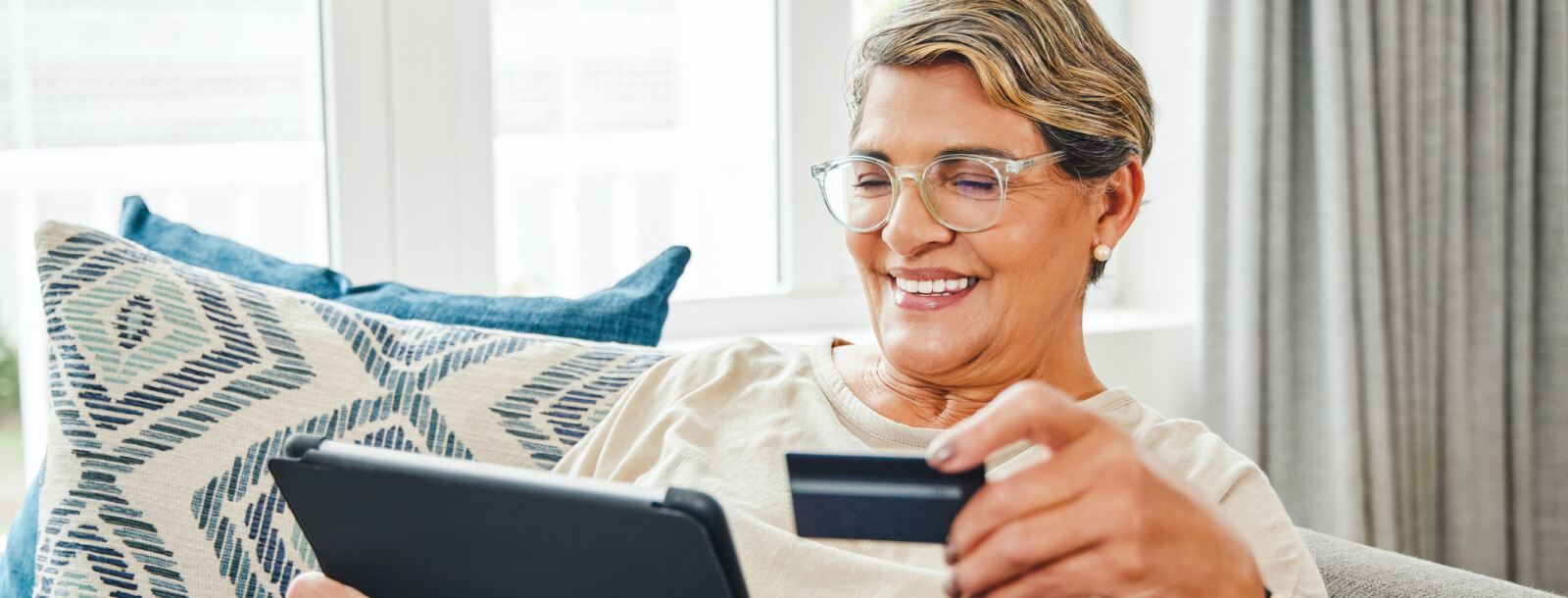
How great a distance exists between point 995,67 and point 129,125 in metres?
1.65

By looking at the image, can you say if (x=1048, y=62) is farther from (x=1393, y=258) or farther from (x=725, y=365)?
(x=1393, y=258)

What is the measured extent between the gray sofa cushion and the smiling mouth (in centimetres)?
43

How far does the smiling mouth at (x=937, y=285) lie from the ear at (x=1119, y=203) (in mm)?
164

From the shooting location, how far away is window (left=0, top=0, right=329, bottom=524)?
203 cm

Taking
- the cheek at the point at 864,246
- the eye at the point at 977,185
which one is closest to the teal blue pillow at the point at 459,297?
the cheek at the point at 864,246

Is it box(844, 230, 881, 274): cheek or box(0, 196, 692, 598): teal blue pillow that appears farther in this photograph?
box(0, 196, 692, 598): teal blue pillow

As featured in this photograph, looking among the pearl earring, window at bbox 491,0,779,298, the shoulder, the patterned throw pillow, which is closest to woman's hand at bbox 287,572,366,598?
the patterned throw pillow

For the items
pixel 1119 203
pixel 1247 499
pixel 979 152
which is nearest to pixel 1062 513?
pixel 1247 499

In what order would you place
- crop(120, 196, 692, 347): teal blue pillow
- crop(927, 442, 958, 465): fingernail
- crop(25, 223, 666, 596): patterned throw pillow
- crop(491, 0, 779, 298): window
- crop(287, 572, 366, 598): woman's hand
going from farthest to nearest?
crop(491, 0, 779, 298): window → crop(120, 196, 692, 347): teal blue pillow → crop(25, 223, 666, 596): patterned throw pillow → crop(287, 572, 366, 598): woman's hand → crop(927, 442, 958, 465): fingernail

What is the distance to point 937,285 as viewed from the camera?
1.22m

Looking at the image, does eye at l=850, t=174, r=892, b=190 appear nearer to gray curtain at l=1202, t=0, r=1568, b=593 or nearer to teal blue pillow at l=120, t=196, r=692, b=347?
teal blue pillow at l=120, t=196, r=692, b=347

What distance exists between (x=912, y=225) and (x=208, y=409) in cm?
70

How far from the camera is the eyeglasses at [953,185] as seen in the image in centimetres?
116

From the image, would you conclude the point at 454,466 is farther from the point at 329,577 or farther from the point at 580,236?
the point at 580,236
